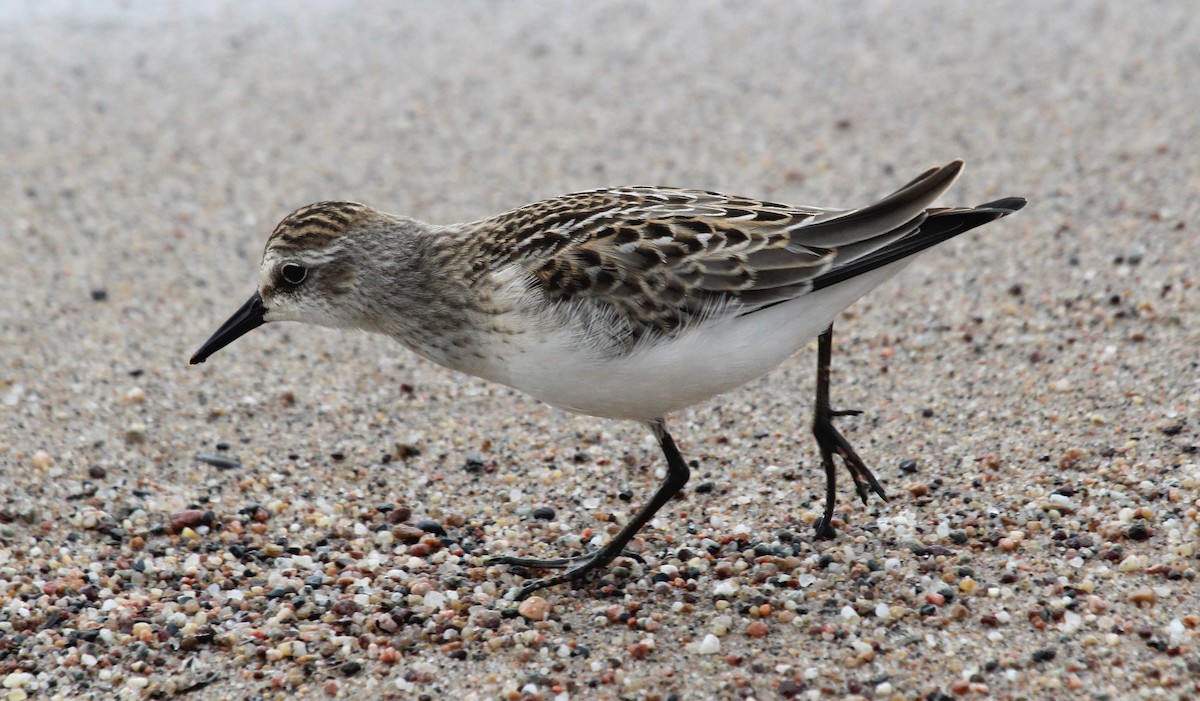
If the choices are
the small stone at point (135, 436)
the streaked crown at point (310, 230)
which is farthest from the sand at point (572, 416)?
the streaked crown at point (310, 230)

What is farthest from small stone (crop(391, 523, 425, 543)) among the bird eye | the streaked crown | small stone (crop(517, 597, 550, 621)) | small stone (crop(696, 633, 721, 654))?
small stone (crop(696, 633, 721, 654))

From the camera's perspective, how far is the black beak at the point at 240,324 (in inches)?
215

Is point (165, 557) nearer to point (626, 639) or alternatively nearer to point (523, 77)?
point (626, 639)

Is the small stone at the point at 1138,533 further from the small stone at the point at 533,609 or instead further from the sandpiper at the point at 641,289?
the small stone at the point at 533,609

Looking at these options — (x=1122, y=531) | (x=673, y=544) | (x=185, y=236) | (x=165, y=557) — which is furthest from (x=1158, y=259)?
(x=185, y=236)

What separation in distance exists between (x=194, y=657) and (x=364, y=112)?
20.2 ft

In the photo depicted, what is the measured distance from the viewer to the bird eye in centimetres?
533

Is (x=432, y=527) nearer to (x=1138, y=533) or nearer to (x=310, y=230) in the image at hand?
(x=310, y=230)

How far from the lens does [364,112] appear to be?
10.1 m

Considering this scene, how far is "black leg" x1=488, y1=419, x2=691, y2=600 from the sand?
0.28ft

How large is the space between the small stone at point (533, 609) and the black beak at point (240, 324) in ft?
5.36

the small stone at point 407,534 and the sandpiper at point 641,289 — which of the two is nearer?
the sandpiper at point 641,289

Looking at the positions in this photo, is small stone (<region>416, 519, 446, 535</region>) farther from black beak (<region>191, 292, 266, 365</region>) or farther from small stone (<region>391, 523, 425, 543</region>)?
black beak (<region>191, 292, 266, 365</region>)

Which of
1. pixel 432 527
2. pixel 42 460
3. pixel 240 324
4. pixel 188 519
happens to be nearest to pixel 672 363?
pixel 432 527
